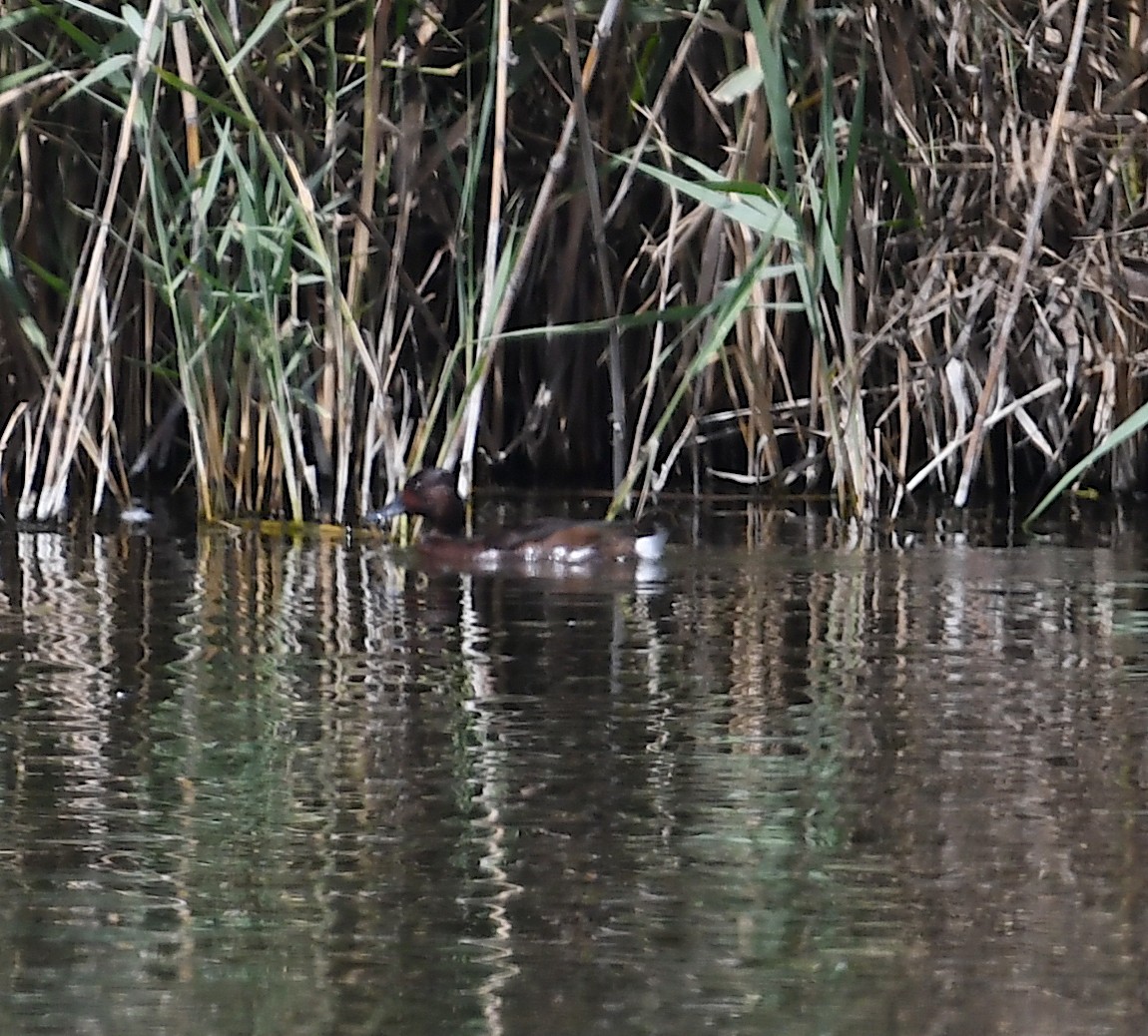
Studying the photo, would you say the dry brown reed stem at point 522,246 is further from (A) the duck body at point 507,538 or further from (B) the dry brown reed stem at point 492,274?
(A) the duck body at point 507,538

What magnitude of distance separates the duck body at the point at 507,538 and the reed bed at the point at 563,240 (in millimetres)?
114

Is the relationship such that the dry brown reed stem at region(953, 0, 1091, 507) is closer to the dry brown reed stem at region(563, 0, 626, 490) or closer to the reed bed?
the reed bed

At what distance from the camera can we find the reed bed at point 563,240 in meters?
5.63

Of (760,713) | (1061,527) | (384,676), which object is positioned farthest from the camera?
(1061,527)

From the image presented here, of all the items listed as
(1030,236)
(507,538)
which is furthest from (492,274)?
(1030,236)

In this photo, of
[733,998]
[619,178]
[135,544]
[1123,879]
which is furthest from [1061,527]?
[733,998]

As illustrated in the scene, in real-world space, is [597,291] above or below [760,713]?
above

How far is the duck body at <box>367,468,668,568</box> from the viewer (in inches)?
216

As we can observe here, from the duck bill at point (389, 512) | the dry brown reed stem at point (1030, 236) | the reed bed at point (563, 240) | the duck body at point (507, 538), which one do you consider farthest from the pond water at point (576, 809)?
the dry brown reed stem at point (1030, 236)

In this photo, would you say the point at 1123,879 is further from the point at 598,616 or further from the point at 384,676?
the point at 598,616

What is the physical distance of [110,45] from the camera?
18.2ft

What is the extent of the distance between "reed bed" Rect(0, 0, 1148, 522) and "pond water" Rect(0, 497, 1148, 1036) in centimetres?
87

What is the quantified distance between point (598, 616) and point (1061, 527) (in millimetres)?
1908

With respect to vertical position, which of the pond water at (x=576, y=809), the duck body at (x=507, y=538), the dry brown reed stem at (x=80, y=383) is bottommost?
the pond water at (x=576, y=809)
